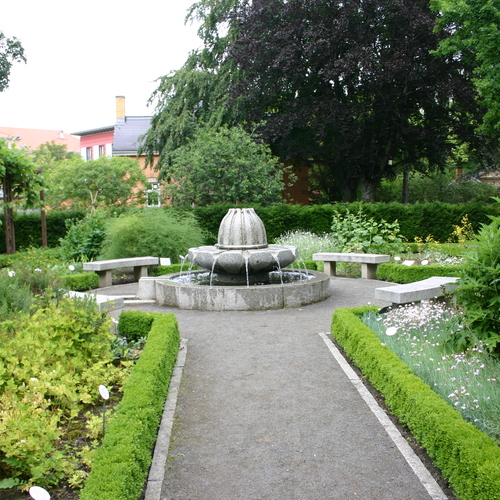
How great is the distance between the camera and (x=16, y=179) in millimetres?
13305

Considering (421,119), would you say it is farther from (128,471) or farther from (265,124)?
(128,471)

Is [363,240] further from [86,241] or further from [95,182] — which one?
[95,182]

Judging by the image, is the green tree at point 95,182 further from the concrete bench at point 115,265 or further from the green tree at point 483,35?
the green tree at point 483,35

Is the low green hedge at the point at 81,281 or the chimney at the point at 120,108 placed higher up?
the chimney at the point at 120,108

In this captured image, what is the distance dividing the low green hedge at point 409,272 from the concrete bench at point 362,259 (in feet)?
0.99

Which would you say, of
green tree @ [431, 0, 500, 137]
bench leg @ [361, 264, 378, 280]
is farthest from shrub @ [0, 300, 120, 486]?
green tree @ [431, 0, 500, 137]

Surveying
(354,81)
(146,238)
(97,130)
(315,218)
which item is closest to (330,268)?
(146,238)

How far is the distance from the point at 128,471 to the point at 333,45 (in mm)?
20678

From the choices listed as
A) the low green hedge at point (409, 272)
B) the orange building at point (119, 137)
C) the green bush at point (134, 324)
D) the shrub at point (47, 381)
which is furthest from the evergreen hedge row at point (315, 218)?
the orange building at point (119, 137)

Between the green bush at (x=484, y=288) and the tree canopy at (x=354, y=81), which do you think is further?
the tree canopy at (x=354, y=81)

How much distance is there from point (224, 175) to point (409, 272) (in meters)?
10.2

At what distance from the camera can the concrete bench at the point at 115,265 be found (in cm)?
1198

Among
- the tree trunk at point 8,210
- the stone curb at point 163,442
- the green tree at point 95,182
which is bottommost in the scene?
the stone curb at point 163,442

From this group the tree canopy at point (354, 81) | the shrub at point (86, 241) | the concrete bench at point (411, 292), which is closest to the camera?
the concrete bench at point (411, 292)
